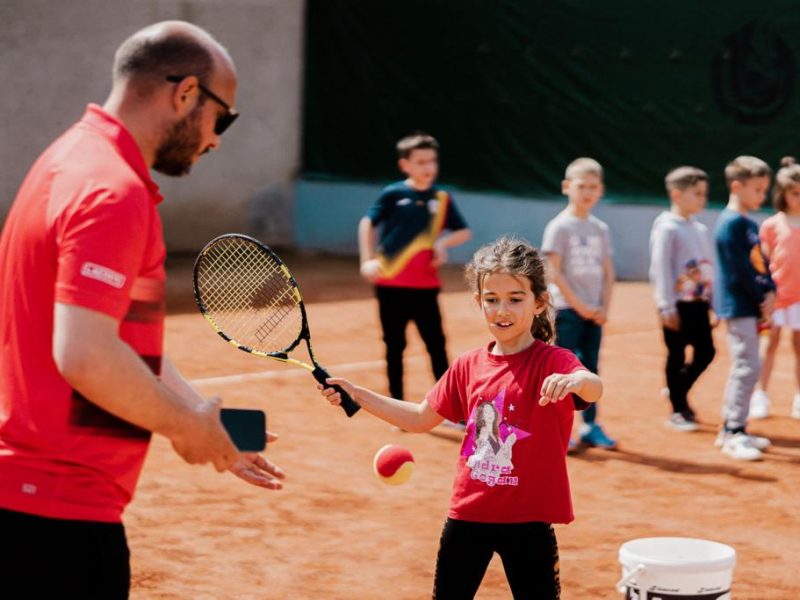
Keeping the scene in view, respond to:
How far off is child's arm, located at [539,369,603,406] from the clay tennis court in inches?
67.3

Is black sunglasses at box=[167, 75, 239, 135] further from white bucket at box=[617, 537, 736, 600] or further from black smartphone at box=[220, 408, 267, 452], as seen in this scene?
white bucket at box=[617, 537, 736, 600]

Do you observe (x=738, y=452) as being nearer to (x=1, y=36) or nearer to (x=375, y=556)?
(x=375, y=556)

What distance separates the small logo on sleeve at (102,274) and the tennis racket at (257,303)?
4.50 feet

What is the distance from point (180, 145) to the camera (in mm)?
2854

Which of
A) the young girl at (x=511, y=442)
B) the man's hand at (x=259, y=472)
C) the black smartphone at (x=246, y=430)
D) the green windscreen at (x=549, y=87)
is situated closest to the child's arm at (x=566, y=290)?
the young girl at (x=511, y=442)

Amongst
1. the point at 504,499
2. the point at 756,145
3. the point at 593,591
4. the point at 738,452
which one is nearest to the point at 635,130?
the point at 756,145

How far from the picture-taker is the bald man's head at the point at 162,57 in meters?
2.79

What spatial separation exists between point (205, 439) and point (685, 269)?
19.5 ft

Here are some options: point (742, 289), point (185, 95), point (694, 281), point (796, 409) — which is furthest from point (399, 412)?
point (796, 409)

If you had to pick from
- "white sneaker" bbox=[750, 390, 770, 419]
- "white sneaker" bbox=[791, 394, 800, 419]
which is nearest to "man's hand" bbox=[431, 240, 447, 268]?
"white sneaker" bbox=[750, 390, 770, 419]

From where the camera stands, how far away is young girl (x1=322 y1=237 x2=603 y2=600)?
3914mm

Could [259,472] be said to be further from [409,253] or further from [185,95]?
[409,253]

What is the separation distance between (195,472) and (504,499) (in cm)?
359

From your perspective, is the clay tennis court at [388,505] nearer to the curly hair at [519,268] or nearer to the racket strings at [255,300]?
the racket strings at [255,300]
